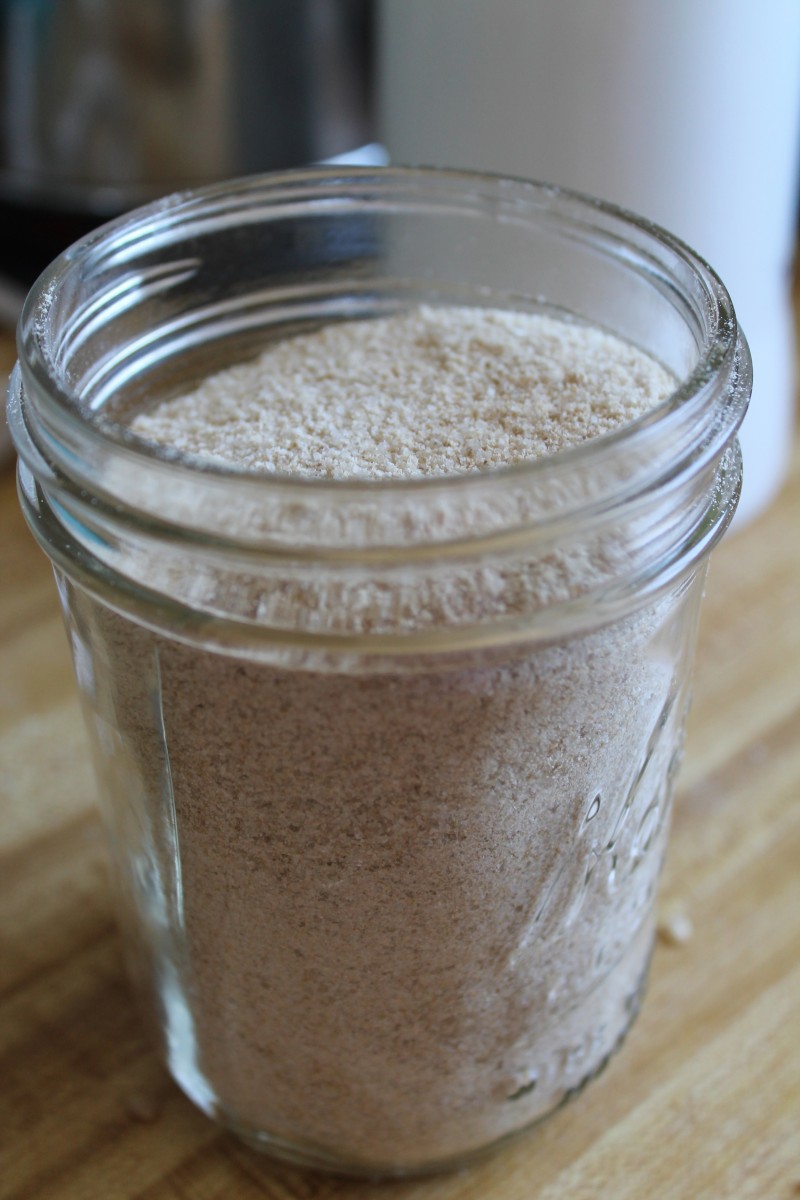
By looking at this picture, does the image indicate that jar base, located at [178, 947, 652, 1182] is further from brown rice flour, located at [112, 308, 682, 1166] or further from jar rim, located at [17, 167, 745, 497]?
jar rim, located at [17, 167, 745, 497]

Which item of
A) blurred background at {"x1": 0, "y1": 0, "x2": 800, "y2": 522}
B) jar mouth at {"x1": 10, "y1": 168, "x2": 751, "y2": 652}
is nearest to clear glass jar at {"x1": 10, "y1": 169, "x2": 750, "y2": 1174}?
jar mouth at {"x1": 10, "y1": 168, "x2": 751, "y2": 652}

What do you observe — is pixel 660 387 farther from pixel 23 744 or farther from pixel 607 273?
pixel 23 744

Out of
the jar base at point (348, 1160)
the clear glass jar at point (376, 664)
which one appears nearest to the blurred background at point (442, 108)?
the clear glass jar at point (376, 664)

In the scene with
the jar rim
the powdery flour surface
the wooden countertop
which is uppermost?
the jar rim

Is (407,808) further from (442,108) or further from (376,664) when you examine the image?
(442,108)

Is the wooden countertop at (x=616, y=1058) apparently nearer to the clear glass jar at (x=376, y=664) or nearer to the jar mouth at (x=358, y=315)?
the clear glass jar at (x=376, y=664)

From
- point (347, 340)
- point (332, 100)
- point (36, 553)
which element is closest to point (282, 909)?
point (347, 340)
